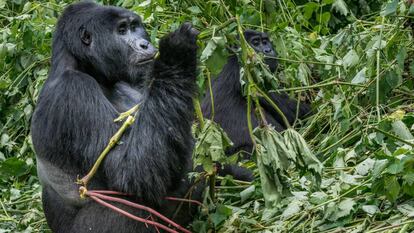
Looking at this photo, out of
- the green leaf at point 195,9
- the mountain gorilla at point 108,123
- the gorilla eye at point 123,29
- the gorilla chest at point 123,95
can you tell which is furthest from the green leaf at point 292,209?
the green leaf at point 195,9

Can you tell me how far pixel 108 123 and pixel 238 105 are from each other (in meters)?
3.16

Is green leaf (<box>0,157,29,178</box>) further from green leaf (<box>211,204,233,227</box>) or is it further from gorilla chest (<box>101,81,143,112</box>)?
green leaf (<box>211,204,233,227</box>)

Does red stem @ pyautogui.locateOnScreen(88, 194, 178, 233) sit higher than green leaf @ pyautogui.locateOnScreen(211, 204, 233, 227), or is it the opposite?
red stem @ pyautogui.locateOnScreen(88, 194, 178, 233)

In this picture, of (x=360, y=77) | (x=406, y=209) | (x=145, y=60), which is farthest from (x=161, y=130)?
(x=360, y=77)

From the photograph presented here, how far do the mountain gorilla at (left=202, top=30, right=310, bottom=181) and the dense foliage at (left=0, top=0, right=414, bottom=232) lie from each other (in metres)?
0.37

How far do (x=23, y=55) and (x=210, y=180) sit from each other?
9.31 feet

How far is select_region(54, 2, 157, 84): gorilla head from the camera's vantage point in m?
4.86

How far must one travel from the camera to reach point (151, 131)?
14.4 feet

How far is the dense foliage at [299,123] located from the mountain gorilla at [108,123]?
0.17 metres

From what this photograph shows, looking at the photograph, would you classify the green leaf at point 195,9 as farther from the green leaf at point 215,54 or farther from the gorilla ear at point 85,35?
the green leaf at point 215,54

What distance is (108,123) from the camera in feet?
14.7

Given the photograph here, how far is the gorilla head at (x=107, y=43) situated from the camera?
4863 mm

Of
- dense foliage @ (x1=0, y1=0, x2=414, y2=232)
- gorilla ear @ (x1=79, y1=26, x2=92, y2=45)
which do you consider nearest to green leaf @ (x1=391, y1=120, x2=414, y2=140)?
dense foliage @ (x1=0, y1=0, x2=414, y2=232)

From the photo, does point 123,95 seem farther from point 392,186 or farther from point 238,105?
point 238,105
